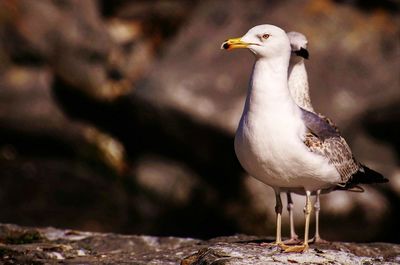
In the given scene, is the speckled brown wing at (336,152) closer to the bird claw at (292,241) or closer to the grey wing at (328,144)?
the grey wing at (328,144)

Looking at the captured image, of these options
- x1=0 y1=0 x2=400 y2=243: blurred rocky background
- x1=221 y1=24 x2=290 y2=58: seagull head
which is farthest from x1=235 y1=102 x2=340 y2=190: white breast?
x1=0 y1=0 x2=400 y2=243: blurred rocky background

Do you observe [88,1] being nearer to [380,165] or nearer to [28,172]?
[28,172]

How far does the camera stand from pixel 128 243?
940 cm

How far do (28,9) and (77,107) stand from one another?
2347 mm

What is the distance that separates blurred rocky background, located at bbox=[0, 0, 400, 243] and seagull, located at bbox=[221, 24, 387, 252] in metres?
7.07

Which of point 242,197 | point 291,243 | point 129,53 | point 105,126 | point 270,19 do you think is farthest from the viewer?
point 129,53

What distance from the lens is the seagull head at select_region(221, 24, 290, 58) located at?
795 centimetres

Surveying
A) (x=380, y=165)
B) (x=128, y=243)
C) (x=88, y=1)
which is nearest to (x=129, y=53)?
(x=88, y=1)

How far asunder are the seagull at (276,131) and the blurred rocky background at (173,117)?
707 cm

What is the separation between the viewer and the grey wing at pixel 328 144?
8086 mm

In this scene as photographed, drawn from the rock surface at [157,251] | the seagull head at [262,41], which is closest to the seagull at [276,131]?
the seagull head at [262,41]

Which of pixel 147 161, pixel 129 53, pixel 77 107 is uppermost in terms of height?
pixel 129 53

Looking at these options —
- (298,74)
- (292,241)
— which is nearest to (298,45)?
(298,74)

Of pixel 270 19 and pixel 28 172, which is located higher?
pixel 270 19
